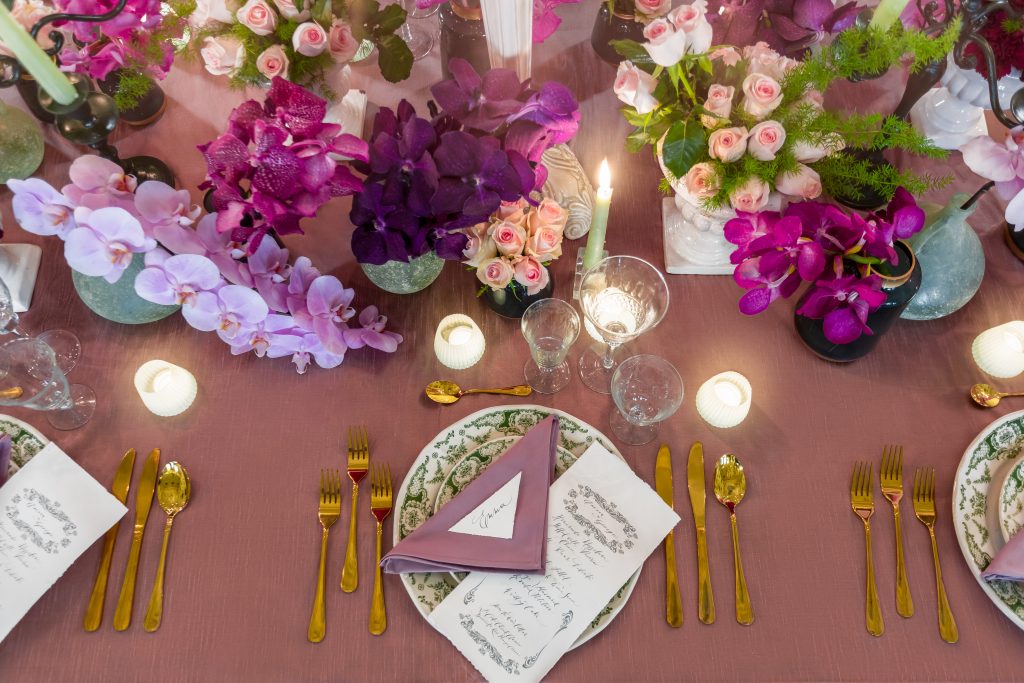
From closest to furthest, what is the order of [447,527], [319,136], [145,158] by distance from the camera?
[319,136] → [447,527] → [145,158]

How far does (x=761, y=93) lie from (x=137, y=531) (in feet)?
2.93

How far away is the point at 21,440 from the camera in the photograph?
88 centimetres

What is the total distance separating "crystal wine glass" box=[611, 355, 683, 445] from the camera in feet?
2.99

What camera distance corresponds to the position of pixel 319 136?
2.36 ft

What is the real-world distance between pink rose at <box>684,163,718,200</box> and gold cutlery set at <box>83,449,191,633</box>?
0.72 m

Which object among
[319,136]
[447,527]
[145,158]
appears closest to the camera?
[319,136]

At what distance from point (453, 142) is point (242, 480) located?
19.7 inches

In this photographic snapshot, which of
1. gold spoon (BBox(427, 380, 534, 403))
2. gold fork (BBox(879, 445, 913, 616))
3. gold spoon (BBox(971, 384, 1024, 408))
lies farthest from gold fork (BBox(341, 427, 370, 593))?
gold spoon (BBox(971, 384, 1024, 408))

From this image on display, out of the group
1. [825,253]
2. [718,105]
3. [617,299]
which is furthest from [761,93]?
[617,299]

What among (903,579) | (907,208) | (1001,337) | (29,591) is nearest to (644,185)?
(907,208)

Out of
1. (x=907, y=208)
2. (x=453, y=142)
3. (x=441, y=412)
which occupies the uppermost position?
(x=453, y=142)

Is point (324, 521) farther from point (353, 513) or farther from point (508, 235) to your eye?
point (508, 235)

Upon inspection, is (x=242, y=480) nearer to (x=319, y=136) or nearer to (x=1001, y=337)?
(x=319, y=136)

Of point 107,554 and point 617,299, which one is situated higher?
point 617,299
